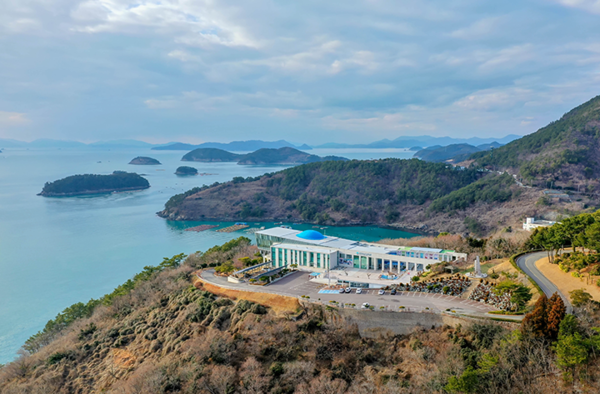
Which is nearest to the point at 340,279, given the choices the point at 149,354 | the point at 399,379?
the point at 399,379

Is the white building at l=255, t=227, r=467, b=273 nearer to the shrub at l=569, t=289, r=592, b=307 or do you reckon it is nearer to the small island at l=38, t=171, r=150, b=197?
the shrub at l=569, t=289, r=592, b=307

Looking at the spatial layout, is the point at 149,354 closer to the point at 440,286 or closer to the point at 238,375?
the point at 238,375

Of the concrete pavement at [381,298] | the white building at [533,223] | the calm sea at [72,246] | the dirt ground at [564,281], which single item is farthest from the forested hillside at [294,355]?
the white building at [533,223]

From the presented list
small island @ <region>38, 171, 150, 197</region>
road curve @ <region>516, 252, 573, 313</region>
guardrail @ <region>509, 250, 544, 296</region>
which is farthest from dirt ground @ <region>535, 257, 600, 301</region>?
small island @ <region>38, 171, 150, 197</region>

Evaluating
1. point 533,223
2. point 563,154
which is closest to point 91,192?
point 533,223

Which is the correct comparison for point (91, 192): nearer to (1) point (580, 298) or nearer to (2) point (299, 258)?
(2) point (299, 258)

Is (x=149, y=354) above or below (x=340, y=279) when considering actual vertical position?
below

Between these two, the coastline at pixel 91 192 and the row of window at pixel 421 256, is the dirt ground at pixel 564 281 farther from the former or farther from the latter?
the coastline at pixel 91 192
